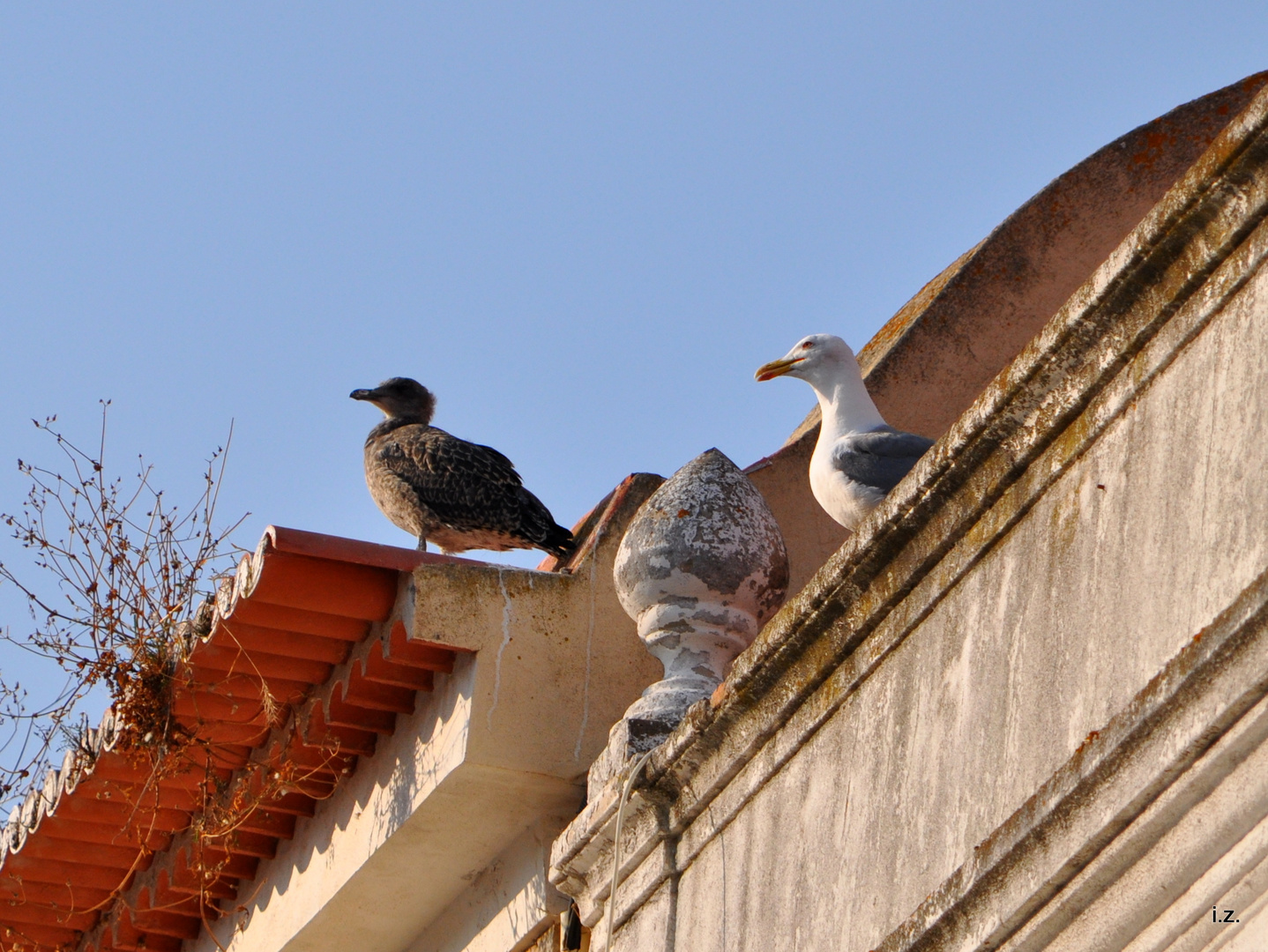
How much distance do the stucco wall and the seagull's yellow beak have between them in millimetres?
1412

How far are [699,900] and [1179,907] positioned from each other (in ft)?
5.55

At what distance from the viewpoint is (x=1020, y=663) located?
3.42 meters

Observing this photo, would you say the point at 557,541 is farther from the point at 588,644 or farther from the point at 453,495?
the point at 588,644

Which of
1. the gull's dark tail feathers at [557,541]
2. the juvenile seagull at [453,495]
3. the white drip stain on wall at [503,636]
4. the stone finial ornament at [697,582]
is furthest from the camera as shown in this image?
the juvenile seagull at [453,495]

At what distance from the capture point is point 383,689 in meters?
5.95

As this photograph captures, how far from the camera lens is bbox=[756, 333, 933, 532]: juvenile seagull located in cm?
455

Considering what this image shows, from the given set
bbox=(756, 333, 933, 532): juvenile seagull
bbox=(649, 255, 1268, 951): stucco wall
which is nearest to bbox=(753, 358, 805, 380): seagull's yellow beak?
bbox=(756, 333, 933, 532): juvenile seagull

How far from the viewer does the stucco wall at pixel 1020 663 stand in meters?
2.99

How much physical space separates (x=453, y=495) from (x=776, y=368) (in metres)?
2.60

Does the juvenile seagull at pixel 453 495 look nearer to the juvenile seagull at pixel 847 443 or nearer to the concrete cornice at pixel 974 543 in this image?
the juvenile seagull at pixel 847 443

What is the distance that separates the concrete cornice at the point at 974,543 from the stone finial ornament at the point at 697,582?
1.33 feet

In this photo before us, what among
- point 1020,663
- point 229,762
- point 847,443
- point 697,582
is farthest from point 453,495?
point 1020,663

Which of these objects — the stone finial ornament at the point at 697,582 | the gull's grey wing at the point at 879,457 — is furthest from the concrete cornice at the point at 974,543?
the gull's grey wing at the point at 879,457

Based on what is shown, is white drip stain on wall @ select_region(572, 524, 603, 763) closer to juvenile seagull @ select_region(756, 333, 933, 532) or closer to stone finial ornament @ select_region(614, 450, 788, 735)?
stone finial ornament @ select_region(614, 450, 788, 735)
